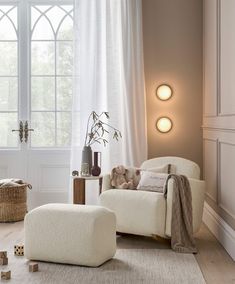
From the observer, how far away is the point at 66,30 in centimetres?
610

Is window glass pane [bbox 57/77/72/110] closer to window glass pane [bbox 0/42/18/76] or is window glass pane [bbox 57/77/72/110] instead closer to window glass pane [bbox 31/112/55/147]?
window glass pane [bbox 31/112/55/147]

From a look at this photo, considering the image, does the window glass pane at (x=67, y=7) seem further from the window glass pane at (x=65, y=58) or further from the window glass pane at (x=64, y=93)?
the window glass pane at (x=64, y=93)

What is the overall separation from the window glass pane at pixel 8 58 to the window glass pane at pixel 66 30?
1.85 ft

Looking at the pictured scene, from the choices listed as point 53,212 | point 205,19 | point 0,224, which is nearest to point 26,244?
point 53,212

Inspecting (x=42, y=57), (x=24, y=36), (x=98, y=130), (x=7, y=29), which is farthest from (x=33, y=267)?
(x=7, y=29)

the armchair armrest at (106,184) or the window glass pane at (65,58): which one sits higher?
the window glass pane at (65,58)

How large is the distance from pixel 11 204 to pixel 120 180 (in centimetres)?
134

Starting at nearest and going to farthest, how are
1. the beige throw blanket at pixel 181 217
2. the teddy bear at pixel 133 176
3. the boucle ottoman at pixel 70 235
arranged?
the boucle ottoman at pixel 70 235 → the beige throw blanket at pixel 181 217 → the teddy bear at pixel 133 176

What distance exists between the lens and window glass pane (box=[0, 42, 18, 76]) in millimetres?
6113

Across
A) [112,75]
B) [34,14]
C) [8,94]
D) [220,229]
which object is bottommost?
[220,229]

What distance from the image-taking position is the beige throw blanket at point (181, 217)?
4.33 metres

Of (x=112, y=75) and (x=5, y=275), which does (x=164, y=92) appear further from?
(x=5, y=275)

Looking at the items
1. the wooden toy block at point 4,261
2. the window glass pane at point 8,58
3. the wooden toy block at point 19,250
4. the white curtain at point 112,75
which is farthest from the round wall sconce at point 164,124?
the wooden toy block at point 4,261

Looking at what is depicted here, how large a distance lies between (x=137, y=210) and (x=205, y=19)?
2467mm
